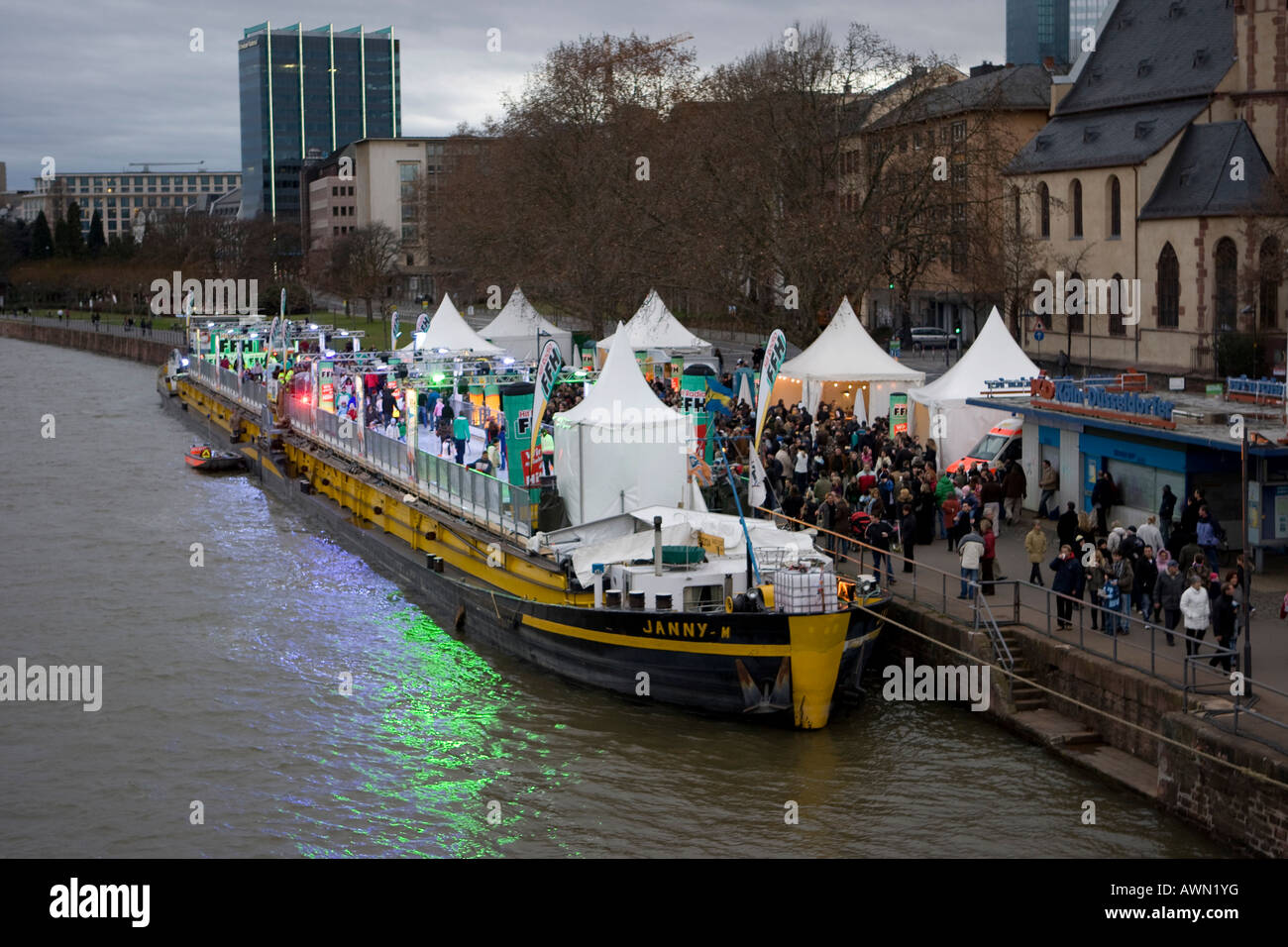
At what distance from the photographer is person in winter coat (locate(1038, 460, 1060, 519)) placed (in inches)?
1235

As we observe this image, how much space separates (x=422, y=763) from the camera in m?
22.9

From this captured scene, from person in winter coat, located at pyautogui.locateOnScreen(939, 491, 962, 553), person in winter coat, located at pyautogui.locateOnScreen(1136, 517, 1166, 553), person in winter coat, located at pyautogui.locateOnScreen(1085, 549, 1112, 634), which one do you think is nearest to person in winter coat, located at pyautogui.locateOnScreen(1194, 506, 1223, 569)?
person in winter coat, located at pyautogui.locateOnScreen(1136, 517, 1166, 553)

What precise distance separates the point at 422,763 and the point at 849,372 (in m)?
21.8

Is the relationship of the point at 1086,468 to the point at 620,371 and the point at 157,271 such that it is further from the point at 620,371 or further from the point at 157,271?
the point at 157,271


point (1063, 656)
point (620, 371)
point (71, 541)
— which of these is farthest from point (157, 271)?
point (1063, 656)

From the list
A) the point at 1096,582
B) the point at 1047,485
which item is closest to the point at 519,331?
the point at 1047,485

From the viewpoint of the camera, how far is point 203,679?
27.5m

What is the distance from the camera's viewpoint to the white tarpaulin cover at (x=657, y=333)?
5519cm

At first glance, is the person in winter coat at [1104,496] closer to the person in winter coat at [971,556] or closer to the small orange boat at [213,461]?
the person in winter coat at [971,556]

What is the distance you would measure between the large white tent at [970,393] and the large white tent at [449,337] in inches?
888

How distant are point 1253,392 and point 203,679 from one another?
817 inches

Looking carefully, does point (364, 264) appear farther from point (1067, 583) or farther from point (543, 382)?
point (1067, 583)

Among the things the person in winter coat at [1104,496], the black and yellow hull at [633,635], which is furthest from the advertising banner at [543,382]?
the person in winter coat at [1104,496]

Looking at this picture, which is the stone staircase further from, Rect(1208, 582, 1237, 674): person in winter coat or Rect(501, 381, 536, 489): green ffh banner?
Rect(501, 381, 536, 489): green ffh banner
